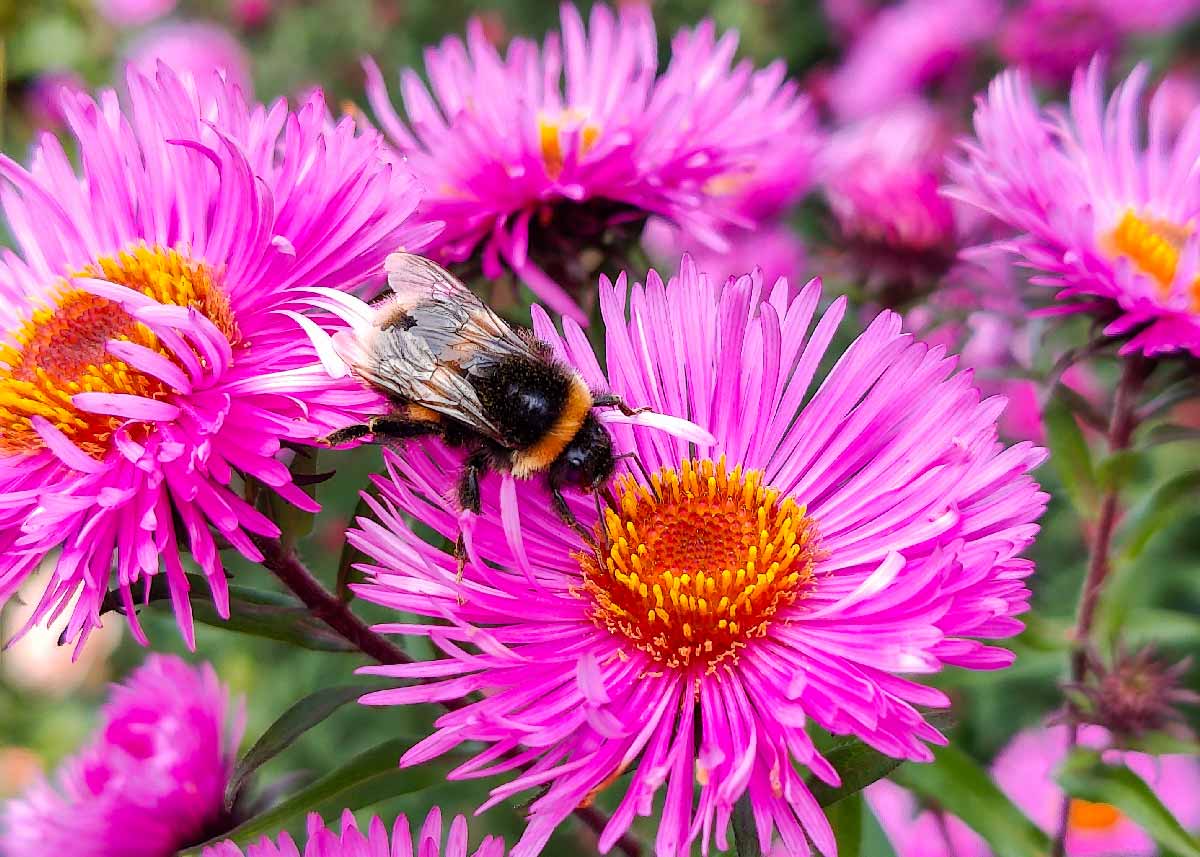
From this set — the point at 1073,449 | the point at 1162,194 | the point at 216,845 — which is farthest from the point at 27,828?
the point at 1162,194

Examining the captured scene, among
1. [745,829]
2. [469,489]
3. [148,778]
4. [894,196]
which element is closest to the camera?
[745,829]

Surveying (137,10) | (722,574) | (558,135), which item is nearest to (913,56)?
(558,135)

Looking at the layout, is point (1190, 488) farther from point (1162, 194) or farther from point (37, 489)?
point (37, 489)

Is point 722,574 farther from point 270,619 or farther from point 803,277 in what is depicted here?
point 803,277

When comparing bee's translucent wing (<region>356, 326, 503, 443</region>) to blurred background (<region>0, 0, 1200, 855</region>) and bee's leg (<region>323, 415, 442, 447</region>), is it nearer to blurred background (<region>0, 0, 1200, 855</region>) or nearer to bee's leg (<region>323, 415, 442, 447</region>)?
bee's leg (<region>323, 415, 442, 447</region>)

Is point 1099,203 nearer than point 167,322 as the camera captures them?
No

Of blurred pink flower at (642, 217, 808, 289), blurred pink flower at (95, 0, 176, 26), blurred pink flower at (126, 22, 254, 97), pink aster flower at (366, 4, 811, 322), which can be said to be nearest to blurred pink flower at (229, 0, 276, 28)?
blurred pink flower at (126, 22, 254, 97)

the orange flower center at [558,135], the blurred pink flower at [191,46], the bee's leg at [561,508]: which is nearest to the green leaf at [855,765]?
the bee's leg at [561,508]
